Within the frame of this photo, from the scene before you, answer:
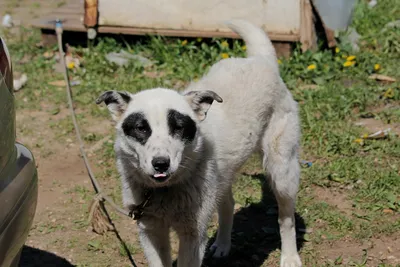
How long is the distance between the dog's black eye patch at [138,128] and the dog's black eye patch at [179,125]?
0.44 feet

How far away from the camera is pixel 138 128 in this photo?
12.9 feet

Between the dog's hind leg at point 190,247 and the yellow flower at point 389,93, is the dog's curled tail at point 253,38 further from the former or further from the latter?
the yellow flower at point 389,93

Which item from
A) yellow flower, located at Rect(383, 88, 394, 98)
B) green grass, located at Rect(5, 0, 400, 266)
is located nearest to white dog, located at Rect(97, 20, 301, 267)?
green grass, located at Rect(5, 0, 400, 266)

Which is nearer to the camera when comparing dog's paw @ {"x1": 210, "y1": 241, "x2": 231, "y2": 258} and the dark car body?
the dark car body

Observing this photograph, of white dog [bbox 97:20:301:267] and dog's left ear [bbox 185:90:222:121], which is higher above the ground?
dog's left ear [bbox 185:90:222:121]

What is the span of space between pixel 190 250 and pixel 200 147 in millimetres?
653

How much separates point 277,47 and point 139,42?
1.85m

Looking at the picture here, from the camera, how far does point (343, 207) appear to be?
581 cm

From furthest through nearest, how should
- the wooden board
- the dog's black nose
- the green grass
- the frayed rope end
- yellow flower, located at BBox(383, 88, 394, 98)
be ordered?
the wooden board < yellow flower, located at BBox(383, 88, 394, 98) < the green grass < the frayed rope end < the dog's black nose

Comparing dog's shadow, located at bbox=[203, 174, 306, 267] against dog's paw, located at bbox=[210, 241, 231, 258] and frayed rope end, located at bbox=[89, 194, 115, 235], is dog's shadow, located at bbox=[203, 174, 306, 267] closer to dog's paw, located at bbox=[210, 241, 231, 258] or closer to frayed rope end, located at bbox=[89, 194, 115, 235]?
dog's paw, located at bbox=[210, 241, 231, 258]

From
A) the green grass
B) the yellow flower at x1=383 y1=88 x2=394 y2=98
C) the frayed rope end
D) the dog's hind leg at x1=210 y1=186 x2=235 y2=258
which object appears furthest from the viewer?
the yellow flower at x1=383 y1=88 x2=394 y2=98

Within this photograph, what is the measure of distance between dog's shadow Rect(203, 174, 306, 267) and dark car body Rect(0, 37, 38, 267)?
1.99 m

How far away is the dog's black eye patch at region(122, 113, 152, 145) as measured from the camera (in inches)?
153

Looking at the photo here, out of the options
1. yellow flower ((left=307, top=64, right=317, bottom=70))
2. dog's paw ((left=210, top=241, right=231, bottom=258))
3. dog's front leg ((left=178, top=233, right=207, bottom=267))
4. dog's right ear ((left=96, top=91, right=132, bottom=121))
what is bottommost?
dog's paw ((left=210, top=241, right=231, bottom=258))
